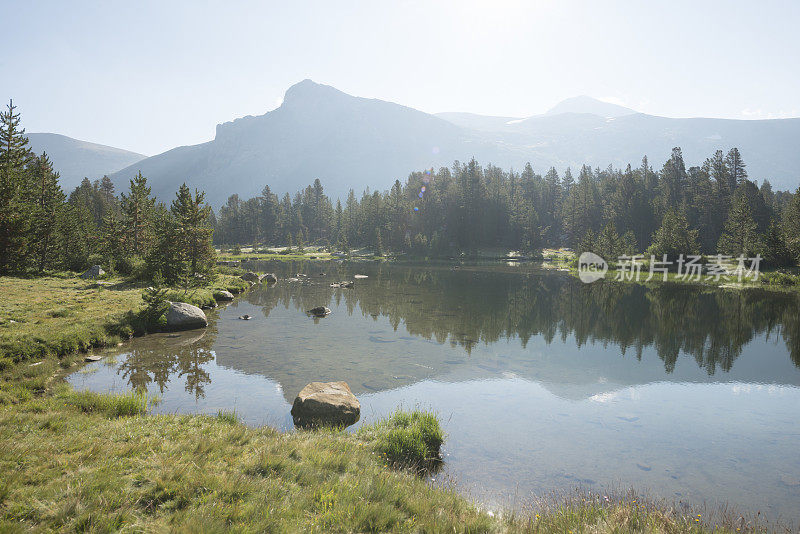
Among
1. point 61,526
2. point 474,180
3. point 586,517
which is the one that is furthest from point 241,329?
point 474,180

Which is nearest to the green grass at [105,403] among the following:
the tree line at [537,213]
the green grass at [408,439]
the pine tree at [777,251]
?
the green grass at [408,439]

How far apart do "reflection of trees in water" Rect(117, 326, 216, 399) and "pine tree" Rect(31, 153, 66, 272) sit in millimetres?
32393

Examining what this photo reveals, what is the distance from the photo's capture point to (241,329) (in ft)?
94.0

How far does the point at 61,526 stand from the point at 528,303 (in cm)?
4346

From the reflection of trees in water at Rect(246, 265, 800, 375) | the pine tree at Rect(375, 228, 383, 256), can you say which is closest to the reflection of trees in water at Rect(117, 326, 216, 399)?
the reflection of trees in water at Rect(246, 265, 800, 375)

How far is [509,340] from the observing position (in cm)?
2786

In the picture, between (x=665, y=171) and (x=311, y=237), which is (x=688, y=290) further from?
(x=311, y=237)

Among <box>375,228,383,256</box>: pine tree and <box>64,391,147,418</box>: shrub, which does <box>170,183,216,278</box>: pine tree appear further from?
<box>375,228,383,256</box>: pine tree

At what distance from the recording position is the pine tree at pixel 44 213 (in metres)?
45.0

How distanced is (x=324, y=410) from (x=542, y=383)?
11.2 metres

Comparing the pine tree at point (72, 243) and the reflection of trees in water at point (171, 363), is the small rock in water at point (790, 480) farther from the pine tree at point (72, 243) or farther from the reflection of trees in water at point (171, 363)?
the pine tree at point (72, 243)

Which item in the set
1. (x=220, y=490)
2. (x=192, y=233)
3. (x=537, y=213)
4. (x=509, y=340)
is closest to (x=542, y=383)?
→ (x=509, y=340)

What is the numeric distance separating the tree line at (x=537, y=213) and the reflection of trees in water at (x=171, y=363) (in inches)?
3695

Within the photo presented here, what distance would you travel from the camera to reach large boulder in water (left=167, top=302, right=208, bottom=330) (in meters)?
27.2
